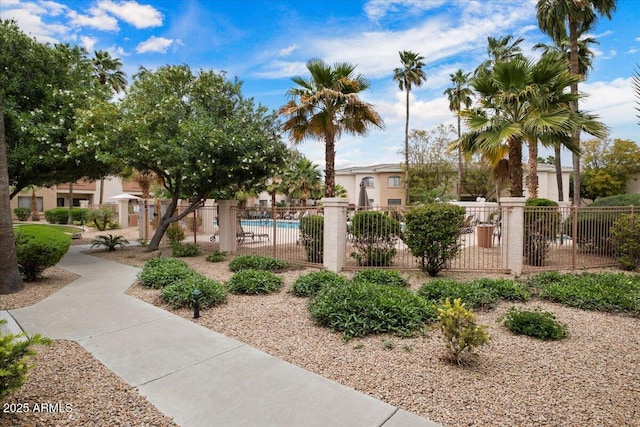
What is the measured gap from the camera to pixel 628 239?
9453mm

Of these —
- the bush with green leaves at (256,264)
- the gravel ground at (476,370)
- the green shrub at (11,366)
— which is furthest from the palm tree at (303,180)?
the green shrub at (11,366)

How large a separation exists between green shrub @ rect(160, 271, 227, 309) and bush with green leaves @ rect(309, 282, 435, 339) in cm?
183

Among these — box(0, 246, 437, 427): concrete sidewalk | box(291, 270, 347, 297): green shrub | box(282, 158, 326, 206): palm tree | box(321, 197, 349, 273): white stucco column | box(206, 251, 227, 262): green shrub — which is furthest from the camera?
box(282, 158, 326, 206): palm tree

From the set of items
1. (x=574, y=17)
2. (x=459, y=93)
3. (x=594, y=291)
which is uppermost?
(x=459, y=93)

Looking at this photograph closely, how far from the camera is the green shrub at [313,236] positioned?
33.9ft

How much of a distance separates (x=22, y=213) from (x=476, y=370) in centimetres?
4227

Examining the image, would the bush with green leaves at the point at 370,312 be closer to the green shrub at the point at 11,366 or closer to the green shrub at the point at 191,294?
the green shrub at the point at 191,294

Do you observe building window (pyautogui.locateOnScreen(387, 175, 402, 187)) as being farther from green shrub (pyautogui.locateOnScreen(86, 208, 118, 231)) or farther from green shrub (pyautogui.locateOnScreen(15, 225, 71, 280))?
green shrub (pyautogui.locateOnScreen(15, 225, 71, 280))

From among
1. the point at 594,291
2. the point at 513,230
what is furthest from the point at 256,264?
the point at 594,291

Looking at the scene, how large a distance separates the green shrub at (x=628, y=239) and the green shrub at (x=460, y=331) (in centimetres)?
851

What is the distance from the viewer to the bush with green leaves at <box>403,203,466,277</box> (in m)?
8.23

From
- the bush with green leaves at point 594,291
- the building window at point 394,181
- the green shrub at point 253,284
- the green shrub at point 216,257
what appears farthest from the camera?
the building window at point 394,181

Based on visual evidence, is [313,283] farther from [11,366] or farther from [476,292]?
[11,366]

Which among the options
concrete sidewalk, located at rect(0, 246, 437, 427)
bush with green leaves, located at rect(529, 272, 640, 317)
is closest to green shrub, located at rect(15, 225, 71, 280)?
concrete sidewalk, located at rect(0, 246, 437, 427)
